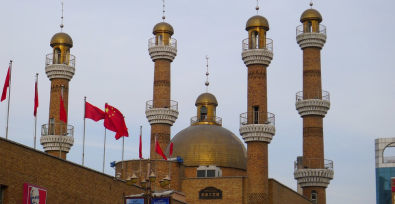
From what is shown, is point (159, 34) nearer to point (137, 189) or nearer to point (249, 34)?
point (249, 34)

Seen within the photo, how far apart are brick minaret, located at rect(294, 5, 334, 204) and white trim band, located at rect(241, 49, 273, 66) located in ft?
28.0

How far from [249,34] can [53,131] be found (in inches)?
713

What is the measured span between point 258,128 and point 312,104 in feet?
35.5

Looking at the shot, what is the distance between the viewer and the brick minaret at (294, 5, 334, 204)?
64.2 metres

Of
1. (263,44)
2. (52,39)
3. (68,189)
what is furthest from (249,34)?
(68,189)

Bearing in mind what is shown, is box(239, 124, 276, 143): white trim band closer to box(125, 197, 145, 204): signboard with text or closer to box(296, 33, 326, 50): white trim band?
box(296, 33, 326, 50): white trim band

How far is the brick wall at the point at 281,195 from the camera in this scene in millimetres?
55562

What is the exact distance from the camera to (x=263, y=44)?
192 ft

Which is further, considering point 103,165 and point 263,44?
point 263,44

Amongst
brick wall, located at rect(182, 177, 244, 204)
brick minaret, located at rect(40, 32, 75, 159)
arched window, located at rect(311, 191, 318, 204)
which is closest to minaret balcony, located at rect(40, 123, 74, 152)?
brick minaret, located at rect(40, 32, 75, 159)

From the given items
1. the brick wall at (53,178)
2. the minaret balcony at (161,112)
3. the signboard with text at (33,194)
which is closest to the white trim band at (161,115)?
the minaret balcony at (161,112)

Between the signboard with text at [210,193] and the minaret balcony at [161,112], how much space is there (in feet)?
33.4

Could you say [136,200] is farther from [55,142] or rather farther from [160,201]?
[55,142]

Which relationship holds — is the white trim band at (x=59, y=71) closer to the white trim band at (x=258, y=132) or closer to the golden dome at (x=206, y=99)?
the golden dome at (x=206, y=99)
